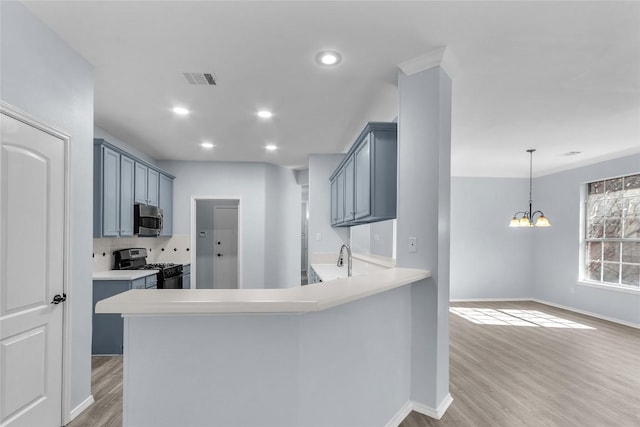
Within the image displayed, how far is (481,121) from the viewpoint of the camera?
3.72m

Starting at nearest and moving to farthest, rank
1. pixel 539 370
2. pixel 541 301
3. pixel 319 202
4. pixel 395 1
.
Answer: pixel 395 1 → pixel 539 370 → pixel 319 202 → pixel 541 301

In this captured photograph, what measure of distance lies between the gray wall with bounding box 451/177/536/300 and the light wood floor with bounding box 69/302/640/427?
194cm

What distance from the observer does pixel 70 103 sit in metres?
2.29

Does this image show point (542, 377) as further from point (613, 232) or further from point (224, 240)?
point (224, 240)

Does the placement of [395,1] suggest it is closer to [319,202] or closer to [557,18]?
[557,18]

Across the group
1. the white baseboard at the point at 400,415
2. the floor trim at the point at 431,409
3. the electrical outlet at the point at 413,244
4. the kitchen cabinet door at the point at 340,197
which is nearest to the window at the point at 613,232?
the kitchen cabinet door at the point at 340,197

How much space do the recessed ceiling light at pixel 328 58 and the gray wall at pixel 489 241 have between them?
486 cm

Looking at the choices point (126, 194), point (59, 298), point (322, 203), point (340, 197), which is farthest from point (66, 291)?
point (322, 203)

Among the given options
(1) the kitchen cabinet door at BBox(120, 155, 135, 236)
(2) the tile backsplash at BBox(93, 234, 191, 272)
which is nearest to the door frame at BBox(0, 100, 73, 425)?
(1) the kitchen cabinet door at BBox(120, 155, 135, 236)

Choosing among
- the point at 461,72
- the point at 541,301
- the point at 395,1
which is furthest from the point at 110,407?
the point at 541,301

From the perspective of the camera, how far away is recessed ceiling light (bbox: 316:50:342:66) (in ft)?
7.66

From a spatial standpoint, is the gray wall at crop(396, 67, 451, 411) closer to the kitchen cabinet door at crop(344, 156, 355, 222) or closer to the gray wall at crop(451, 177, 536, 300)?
the kitchen cabinet door at crop(344, 156, 355, 222)

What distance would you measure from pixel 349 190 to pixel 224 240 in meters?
4.37

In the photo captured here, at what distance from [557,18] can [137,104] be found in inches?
139
